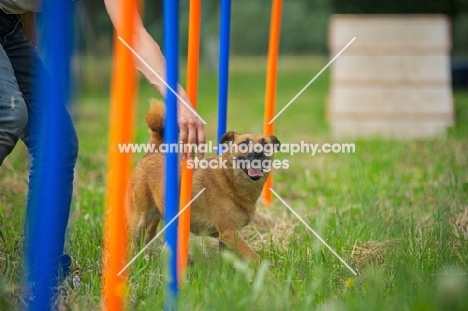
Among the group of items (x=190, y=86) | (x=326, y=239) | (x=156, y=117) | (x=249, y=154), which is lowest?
(x=326, y=239)

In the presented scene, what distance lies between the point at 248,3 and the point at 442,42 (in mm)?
12647

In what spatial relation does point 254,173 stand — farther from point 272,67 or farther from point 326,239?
point 272,67

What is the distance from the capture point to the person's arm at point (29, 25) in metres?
3.10

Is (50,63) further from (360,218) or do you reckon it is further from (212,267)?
(360,218)

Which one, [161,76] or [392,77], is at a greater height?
[392,77]

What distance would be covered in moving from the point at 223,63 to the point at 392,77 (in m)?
6.04

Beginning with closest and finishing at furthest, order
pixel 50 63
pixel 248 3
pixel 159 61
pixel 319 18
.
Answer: pixel 50 63 < pixel 159 61 < pixel 319 18 < pixel 248 3

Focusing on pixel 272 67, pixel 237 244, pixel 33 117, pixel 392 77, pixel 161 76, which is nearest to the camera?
pixel 161 76

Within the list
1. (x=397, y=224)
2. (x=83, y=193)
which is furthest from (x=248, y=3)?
(x=397, y=224)

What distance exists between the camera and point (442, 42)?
958cm

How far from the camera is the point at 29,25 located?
3.13 m

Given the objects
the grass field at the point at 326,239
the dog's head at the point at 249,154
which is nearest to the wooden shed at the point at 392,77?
the grass field at the point at 326,239

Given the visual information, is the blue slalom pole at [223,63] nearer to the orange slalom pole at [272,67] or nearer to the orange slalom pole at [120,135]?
the orange slalom pole at [272,67]

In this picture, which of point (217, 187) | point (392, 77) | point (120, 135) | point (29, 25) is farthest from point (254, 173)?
point (392, 77)
